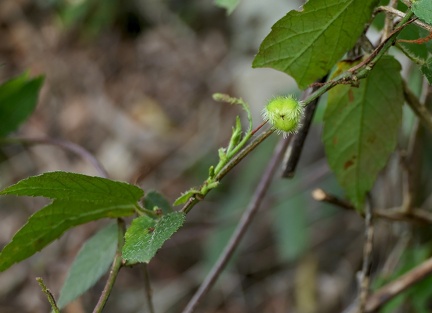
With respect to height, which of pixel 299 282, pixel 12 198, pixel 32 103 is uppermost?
pixel 12 198

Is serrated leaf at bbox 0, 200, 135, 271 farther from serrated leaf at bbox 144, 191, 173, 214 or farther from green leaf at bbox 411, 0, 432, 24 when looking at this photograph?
green leaf at bbox 411, 0, 432, 24

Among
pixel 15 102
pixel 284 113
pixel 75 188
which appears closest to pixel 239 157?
pixel 284 113

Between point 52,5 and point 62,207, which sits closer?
point 62,207

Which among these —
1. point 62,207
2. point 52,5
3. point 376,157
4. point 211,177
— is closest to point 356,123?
point 376,157

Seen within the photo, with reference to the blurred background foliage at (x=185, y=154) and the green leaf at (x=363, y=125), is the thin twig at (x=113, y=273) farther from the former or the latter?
the blurred background foliage at (x=185, y=154)

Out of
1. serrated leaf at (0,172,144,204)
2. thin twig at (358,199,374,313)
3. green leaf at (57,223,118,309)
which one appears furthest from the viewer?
thin twig at (358,199,374,313)

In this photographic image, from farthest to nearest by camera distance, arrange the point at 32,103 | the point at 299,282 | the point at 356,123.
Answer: the point at 299,282, the point at 32,103, the point at 356,123

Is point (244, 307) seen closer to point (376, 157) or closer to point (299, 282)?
point (299, 282)

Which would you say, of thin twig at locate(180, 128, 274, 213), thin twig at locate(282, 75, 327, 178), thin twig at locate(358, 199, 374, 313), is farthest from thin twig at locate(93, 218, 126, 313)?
thin twig at locate(358, 199, 374, 313)
